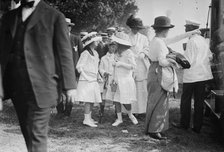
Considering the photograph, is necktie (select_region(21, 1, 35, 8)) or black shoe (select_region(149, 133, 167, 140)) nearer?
necktie (select_region(21, 1, 35, 8))

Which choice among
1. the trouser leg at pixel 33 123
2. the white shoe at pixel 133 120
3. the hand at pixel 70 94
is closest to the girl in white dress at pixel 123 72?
the white shoe at pixel 133 120

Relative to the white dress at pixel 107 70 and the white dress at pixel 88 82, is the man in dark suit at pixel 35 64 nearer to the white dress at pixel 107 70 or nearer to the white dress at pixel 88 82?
the white dress at pixel 88 82

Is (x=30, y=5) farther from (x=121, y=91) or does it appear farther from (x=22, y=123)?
(x=121, y=91)

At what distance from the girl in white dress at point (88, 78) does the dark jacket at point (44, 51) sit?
344 centimetres

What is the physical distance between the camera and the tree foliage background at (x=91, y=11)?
16.9m

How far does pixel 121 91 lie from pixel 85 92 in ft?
2.04

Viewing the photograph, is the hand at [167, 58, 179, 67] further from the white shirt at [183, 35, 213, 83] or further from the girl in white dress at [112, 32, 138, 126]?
the girl in white dress at [112, 32, 138, 126]

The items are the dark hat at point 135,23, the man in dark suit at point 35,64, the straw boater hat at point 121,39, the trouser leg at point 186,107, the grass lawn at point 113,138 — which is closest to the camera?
the man in dark suit at point 35,64

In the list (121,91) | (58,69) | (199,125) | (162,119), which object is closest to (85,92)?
(121,91)

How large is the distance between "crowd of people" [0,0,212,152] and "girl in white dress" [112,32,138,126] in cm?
1

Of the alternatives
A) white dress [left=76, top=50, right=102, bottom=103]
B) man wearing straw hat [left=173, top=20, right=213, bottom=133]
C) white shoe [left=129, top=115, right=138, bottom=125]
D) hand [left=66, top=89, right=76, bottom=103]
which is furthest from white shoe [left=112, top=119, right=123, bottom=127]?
hand [left=66, top=89, right=76, bottom=103]

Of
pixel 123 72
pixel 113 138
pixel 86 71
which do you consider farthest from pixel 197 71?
pixel 86 71

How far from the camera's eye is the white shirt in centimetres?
591

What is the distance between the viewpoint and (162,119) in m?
5.57
